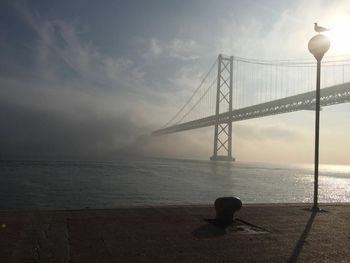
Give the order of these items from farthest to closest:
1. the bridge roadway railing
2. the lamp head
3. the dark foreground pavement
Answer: the bridge roadway railing → the lamp head → the dark foreground pavement

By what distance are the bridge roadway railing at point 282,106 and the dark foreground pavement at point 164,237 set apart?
26520 millimetres

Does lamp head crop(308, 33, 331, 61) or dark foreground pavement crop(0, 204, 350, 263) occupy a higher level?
lamp head crop(308, 33, 331, 61)

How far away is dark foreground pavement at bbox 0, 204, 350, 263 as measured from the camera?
12.5 ft

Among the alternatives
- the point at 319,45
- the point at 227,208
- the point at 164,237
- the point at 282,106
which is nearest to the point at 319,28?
the point at 319,45

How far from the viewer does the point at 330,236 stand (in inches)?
197

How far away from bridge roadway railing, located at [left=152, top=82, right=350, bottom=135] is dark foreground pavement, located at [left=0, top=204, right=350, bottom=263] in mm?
26520

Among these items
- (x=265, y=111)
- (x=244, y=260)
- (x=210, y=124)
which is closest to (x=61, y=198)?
(x=244, y=260)

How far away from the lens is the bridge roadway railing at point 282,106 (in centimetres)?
3136

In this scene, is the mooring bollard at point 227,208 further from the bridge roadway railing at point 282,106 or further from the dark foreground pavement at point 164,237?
the bridge roadway railing at point 282,106

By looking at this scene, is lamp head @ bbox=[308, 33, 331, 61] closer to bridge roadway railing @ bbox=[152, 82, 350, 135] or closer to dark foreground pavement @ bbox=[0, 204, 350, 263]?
dark foreground pavement @ bbox=[0, 204, 350, 263]

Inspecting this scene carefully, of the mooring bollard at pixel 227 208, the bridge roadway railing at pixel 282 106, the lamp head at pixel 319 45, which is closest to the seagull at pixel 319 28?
the lamp head at pixel 319 45

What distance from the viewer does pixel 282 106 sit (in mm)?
38812

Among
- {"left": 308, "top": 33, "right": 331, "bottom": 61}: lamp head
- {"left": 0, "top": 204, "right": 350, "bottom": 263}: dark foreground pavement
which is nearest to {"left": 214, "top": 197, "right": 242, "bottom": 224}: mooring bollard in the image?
{"left": 0, "top": 204, "right": 350, "bottom": 263}: dark foreground pavement

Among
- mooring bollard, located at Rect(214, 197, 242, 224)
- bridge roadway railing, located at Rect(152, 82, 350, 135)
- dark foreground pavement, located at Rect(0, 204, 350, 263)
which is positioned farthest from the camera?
bridge roadway railing, located at Rect(152, 82, 350, 135)
